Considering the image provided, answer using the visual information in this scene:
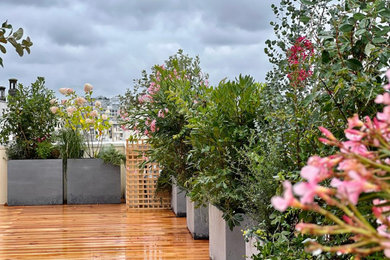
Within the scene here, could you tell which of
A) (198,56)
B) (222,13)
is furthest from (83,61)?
(222,13)

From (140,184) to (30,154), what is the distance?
1.92m

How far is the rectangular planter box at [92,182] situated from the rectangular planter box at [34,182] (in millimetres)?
180

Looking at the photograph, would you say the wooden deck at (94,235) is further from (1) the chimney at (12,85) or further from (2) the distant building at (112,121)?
(1) the chimney at (12,85)

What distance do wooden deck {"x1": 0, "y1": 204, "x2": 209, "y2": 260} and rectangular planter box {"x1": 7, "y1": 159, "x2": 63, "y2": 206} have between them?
14.2 inches

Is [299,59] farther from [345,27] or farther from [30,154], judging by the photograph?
[30,154]

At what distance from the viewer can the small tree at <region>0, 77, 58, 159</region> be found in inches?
270

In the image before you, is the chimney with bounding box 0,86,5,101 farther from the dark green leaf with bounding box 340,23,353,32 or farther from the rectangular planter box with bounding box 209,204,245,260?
the dark green leaf with bounding box 340,23,353,32

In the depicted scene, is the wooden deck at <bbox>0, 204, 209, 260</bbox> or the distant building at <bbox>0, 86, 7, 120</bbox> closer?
the wooden deck at <bbox>0, 204, 209, 260</bbox>

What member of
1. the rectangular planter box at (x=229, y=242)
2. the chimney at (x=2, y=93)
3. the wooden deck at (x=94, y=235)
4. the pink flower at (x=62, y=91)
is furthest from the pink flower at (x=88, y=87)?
the rectangular planter box at (x=229, y=242)

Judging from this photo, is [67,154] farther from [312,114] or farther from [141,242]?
[312,114]

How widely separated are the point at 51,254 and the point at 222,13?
2.43 m

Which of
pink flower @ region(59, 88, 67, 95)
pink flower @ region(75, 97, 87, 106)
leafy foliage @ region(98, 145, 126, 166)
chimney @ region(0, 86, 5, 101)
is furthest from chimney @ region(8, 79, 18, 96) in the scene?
leafy foliage @ region(98, 145, 126, 166)

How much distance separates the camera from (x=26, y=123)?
6.87 meters

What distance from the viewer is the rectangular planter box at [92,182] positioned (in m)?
6.86
